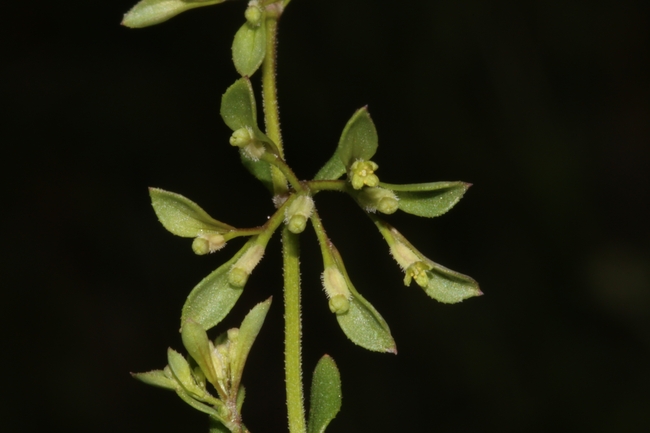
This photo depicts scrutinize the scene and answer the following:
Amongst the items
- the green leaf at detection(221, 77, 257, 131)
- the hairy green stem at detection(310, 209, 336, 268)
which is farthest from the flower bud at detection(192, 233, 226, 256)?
the green leaf at detection(221, 77, 257, 131)

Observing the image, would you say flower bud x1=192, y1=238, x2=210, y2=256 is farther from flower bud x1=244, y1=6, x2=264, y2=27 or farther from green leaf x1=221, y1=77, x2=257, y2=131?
flower bud x1=244, y1=6, x2=264, y2=27

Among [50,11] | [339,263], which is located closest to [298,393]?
[339,263]

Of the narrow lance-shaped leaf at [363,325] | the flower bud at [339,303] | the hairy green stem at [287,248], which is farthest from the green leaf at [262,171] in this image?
the flower bud at [339,303]

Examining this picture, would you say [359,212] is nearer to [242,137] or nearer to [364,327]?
[364,327]

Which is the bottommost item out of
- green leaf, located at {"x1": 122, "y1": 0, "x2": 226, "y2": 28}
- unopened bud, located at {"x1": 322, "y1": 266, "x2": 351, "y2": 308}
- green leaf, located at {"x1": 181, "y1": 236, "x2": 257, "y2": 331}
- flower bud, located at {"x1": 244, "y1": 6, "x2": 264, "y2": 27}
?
unopened bud, located at {"x1": 322, "y1": 266, "x2": 351, "y2": 308}

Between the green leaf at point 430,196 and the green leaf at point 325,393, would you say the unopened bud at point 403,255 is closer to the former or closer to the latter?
the green leaf at point 430,196

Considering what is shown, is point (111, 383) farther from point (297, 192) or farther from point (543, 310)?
point (297, 192)

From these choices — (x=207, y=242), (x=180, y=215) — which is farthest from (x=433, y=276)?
(x=180, y=215)
